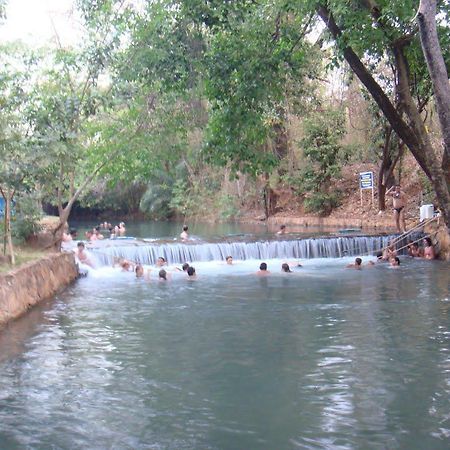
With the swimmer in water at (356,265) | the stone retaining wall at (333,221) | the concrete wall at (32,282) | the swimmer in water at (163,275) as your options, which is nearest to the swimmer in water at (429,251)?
the swimmer in water at (356,265)

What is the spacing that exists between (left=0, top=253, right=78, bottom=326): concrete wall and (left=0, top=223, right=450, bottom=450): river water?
0.36 meters

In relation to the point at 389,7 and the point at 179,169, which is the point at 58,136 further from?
the point at 179,169

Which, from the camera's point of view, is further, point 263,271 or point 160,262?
point 160,262

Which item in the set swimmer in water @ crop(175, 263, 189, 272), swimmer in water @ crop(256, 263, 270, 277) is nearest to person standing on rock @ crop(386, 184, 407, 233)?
swimmer in water @ crop(256, 263, 270, 277)

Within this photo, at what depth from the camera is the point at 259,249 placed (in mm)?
23000

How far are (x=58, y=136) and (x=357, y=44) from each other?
688 centimetres

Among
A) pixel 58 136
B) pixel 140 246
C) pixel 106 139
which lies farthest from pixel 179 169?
pixel 58 136

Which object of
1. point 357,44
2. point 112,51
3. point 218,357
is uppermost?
point 112,51

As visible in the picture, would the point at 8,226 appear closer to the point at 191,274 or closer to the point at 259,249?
the point at 191,274

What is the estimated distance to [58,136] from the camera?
46.5ft

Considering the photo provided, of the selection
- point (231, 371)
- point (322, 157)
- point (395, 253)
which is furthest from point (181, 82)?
point (322, 157)

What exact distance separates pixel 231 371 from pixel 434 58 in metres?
5.09

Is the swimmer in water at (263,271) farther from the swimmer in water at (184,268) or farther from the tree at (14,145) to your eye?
the tree at (14,145)

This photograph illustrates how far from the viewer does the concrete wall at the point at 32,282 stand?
40.0 feet
